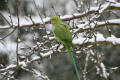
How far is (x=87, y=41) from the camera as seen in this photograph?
442cm

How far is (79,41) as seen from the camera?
4520mm

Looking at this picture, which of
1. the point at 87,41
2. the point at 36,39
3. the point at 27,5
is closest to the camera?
the point at 87,41

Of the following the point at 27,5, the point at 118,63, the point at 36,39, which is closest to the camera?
the point at 36,39

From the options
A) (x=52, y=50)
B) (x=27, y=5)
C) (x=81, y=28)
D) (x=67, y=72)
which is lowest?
(x=67, y=72)

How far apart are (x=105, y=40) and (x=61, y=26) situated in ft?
2.71

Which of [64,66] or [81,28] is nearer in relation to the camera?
[81,28]

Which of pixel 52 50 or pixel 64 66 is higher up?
pixel 52 50

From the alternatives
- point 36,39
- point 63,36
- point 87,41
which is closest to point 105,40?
point 87,41

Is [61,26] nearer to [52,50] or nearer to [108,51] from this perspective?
[52,50]

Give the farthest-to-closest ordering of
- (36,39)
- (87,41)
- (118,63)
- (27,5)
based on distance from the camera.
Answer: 1. (27,5)
2. (118,63)
3. (36,39)
4. (87,41)

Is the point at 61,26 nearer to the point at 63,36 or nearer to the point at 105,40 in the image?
the point at 63,36

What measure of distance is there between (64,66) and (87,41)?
1026 centimetres

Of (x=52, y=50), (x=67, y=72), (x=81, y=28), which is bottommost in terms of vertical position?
(x=67, y=72)

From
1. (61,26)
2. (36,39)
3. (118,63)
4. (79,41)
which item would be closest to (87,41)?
(79,41)
